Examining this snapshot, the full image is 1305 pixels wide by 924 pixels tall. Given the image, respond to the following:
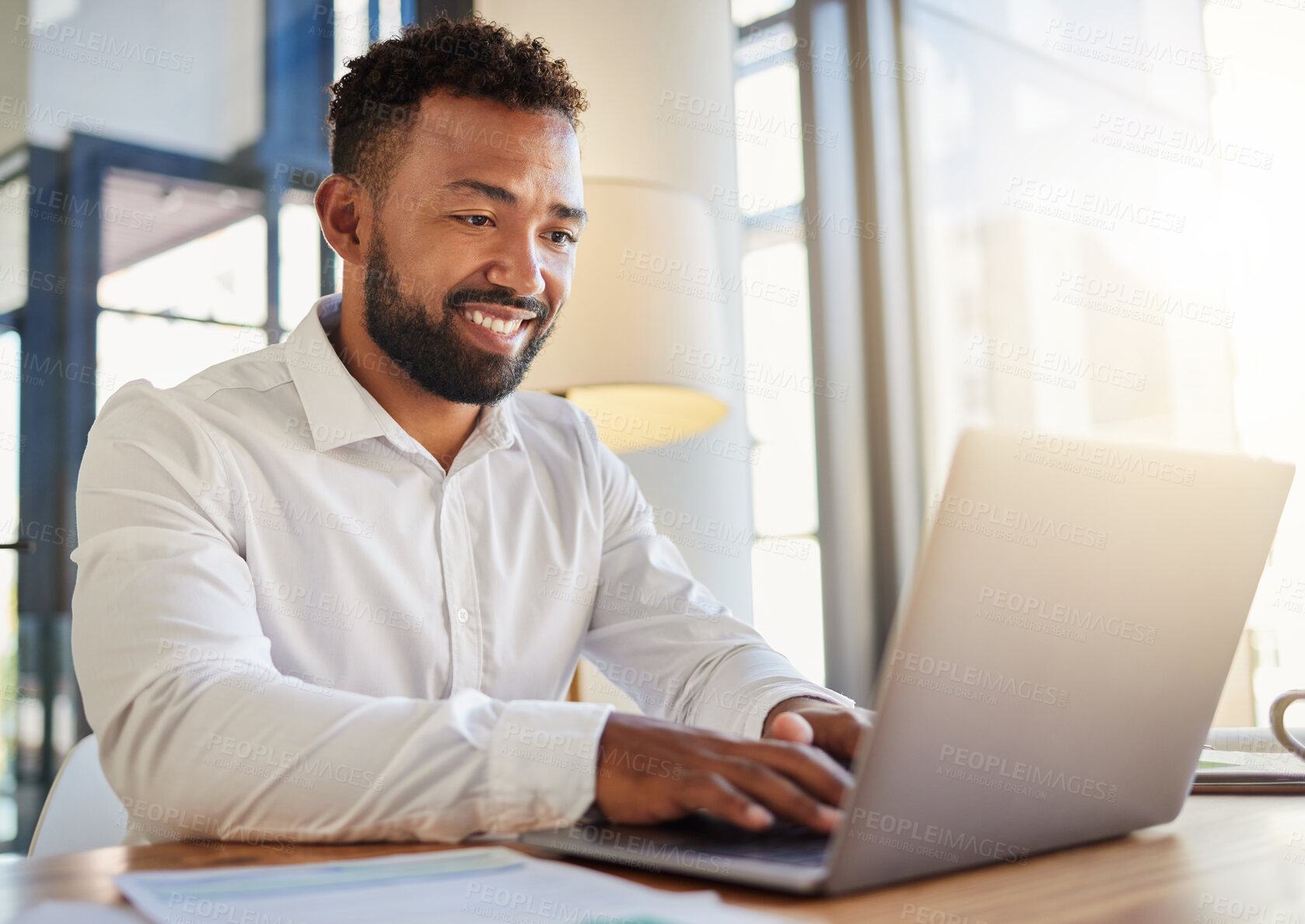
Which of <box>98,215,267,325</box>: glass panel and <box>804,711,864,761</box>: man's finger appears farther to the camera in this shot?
<box>98,215,267,325</box>: glass panel

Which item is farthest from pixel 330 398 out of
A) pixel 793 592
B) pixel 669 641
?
pixel 793 592

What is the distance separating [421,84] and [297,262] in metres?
1.74

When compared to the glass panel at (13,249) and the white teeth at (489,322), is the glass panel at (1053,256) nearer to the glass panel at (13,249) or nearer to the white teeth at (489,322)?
the white teeth at (489,322)

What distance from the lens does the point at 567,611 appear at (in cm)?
149

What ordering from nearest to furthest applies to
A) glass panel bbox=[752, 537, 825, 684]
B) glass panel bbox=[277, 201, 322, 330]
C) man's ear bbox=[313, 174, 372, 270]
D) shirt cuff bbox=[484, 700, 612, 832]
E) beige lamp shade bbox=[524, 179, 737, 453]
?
shirt cuff bbox=[484, 700, 612, 832]
man's ear bbox=[313, 174, 372, 270]
beige lamp shade bbox=[524, 179, 737, 453]
glass panel bbox=[277, 201, 322, 330]
glass panel bbox=[752, 537, 825, 684]

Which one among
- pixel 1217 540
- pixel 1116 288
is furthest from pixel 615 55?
pixel 1217 540

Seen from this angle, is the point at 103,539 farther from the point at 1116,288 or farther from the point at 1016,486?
the point at 1116,288

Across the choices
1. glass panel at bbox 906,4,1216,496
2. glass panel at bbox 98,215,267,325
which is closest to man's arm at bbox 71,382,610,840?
glass panel at bbox 98,215,267,325

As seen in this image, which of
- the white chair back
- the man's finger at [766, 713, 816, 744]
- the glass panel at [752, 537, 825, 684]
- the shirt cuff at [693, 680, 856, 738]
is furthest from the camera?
the glass panel at [752, 537, 825, 684]

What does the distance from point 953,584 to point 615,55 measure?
122 inches

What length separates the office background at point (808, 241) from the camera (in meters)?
2.73

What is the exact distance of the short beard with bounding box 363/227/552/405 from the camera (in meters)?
1.48

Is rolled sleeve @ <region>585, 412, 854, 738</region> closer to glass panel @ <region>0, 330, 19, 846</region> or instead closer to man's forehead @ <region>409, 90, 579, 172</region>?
man's forehead @ <region>409, 90, 579, 172</region>

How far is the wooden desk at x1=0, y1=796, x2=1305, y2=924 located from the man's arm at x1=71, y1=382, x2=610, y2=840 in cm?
3
